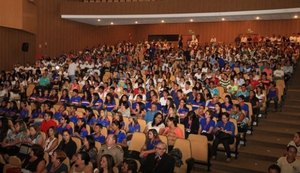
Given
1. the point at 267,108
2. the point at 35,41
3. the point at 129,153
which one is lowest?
the point at 129,153

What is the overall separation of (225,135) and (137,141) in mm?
1645

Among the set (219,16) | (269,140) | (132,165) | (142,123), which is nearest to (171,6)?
(219,16)

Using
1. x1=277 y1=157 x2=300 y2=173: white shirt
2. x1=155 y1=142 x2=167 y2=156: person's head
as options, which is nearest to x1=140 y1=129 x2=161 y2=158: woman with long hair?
x1=155 y1=142 x2=167 y2=156: person's head

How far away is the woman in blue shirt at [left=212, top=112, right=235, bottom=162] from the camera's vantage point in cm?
665

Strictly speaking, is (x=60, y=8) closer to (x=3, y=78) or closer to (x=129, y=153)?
(x=3, y=78)

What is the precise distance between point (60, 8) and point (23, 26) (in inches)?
117

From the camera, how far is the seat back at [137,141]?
21.9 feet

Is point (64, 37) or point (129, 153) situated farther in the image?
point (64, 37)

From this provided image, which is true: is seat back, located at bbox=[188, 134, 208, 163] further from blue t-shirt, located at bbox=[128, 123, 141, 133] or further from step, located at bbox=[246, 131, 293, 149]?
step, located at bbox=[246, 131, 293, 149]

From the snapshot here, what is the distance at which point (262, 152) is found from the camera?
22.5 ft

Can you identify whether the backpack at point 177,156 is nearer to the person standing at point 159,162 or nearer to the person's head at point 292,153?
the person standing at point 159,162

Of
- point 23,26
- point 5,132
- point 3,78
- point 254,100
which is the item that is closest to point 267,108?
point 254,100

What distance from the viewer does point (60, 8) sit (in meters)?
17.5

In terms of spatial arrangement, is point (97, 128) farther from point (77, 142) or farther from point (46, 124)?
point (46, 124)
